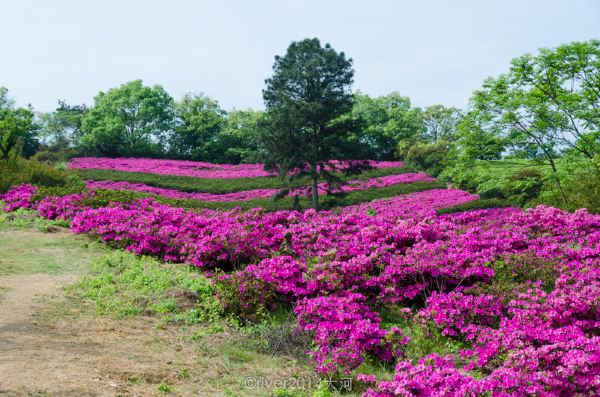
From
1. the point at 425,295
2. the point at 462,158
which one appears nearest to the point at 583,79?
the point at 462,158

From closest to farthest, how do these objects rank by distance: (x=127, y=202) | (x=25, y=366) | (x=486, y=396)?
(x=486, y=396)
(x=25, y=366)
(x=127, y=202)

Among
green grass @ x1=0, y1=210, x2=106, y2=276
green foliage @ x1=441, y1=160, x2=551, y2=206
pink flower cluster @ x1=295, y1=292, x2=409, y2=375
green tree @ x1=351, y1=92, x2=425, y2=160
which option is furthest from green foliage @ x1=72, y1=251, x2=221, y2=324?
green tree @ x1=351, y1=92, x2=425, y2=160

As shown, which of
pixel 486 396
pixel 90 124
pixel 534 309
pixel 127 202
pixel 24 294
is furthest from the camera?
pixel 90 124

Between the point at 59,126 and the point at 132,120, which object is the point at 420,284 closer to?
the point at 132,120

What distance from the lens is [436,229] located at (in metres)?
8.14

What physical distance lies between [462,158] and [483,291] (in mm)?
13860

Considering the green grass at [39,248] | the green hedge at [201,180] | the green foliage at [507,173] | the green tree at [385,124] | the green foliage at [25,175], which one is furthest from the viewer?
the green tree at [385,124]

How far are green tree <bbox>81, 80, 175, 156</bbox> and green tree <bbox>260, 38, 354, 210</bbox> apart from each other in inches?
968

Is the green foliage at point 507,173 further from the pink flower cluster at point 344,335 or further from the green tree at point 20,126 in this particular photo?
the green tree at point 20,126

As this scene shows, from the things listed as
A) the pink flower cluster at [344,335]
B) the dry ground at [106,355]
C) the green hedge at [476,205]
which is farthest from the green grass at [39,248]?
the green hedge at [476,205]

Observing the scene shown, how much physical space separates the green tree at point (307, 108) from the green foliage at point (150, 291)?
44.1ft

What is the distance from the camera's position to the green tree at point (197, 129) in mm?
44500

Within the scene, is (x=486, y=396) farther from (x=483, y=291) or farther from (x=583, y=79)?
(x=583, y=79)

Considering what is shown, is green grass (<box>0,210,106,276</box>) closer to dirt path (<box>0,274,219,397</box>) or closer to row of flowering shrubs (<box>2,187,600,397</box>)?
row of flowering shrubs (<box>2,187,600,397</box>)
